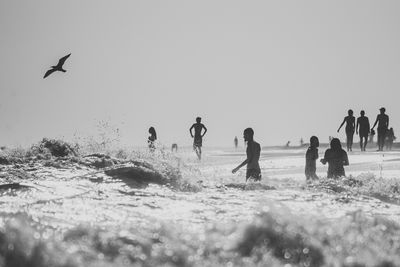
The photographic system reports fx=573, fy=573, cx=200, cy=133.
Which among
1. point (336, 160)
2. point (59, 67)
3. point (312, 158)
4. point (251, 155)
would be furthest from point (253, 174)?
point (59, 67)

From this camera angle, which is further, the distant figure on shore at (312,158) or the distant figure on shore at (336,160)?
the distant figure on shore at (312,158)

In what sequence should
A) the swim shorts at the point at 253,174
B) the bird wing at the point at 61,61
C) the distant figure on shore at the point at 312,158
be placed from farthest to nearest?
the distant figure on shore at the point at 312,158 → the bird wing at the point at 61,61 → the swim shorts at the point at 253,174

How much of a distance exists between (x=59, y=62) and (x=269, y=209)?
8.45m

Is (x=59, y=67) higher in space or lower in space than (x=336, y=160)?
higher

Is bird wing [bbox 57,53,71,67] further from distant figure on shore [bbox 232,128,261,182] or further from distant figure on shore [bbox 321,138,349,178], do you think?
distant figure on shore [bbox 321,138,349,178]

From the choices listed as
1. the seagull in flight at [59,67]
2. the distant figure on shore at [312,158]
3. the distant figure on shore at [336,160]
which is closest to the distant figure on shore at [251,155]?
the distant figure on shore at [312,158]

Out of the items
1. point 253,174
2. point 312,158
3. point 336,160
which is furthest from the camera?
point 312,158

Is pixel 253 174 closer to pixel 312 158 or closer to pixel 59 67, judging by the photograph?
pixel 312 158

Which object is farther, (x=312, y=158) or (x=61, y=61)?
(x=312, y=158)

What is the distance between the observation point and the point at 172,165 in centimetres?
1392

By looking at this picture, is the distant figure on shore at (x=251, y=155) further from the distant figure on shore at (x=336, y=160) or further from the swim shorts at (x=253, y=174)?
the distant figure on shore at (x=336, y=160)

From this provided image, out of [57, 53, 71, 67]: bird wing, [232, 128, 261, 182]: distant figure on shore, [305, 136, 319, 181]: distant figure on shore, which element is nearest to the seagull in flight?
[57, 53, 71, 67]: bird wing

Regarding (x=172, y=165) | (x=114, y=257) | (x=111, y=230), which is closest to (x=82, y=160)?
(x=172, y=165)

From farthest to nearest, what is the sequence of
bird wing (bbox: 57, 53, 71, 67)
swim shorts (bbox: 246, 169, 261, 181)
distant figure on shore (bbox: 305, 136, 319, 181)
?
distant figure on shore (bbox: 305, 136, 319, 181) < bird wing (bbox: 57, 53, 71, 67) < swim shorts (bbox: 246, 169, 261, 181)
